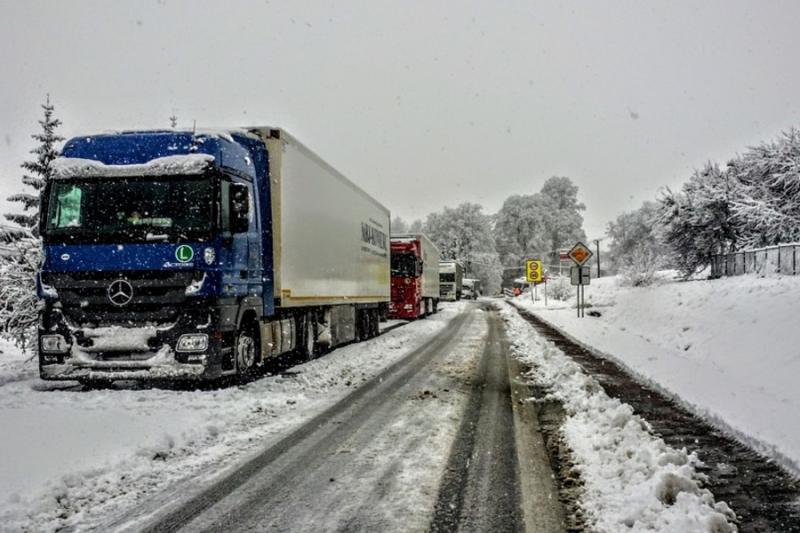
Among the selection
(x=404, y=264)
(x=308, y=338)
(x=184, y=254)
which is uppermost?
(x=404, y=264)

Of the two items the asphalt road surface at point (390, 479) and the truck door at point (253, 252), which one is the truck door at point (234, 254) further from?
the asphalt road surface at point (390, 479)

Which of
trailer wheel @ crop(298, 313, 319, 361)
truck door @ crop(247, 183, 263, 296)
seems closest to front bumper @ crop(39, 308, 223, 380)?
truck door @ crop(247, 183, 263, 296)

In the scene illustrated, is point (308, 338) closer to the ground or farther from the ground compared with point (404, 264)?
closer to the ground

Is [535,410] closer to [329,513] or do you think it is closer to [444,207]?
[329,513]

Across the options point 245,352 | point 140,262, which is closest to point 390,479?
point 140,262

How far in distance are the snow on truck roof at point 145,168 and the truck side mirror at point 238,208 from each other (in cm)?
55

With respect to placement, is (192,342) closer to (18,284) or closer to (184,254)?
(184,254)

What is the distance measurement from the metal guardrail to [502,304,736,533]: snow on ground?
644 inches

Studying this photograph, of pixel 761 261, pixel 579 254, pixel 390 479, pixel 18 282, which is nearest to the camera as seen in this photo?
pixel 390 479

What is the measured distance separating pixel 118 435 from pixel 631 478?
16.1ft

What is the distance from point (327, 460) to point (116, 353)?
4.60m

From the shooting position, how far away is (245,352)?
1005 cm

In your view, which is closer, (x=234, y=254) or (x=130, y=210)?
(x=130, y=210)

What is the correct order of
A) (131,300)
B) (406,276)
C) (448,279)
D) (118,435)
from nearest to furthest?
(118,435) → (131,300) → (406,276) → (448,279)
